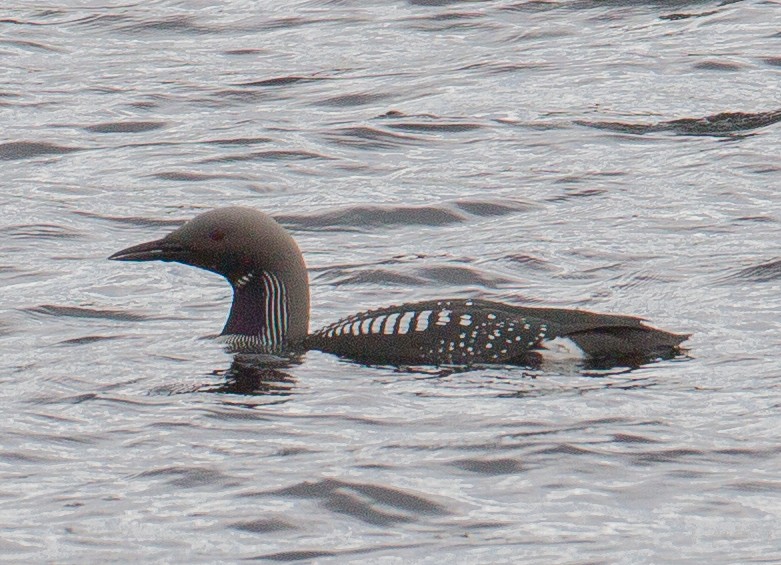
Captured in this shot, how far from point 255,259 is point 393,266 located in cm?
156

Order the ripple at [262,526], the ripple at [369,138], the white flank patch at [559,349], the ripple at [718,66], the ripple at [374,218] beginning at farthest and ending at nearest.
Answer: the ripple at [718,66] < the ripple at [369,138] < the ripple at [374,218] < the white flank patch at [559,349] < the ripple at [262,526]

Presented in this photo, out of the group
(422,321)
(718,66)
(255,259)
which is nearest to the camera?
(422,321)

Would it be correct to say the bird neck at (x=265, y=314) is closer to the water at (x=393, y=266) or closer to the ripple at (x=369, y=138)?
the water at (x=393, y=266)

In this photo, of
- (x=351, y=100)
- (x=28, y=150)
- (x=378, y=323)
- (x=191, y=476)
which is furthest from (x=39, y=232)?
(x=191, y=476)

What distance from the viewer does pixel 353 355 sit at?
7676mm

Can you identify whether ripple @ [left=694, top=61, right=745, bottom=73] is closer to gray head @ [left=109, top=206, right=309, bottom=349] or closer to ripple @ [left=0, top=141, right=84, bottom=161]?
ripple @ [left=0, top=141, right=84, bottom=161]

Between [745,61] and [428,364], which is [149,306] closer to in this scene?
[428,364]

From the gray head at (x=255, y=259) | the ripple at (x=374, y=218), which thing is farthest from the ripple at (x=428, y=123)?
the gray head at (x=255, y=259)

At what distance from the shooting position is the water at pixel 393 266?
19.9 ft

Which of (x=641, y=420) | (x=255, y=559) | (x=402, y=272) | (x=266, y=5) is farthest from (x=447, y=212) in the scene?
(x=266, y=5)

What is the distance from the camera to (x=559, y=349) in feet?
24.2

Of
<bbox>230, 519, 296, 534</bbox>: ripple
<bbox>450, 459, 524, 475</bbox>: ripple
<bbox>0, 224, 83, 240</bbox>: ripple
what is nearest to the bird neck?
<bbox>450, 459, 524, 475</bbox>: ripple

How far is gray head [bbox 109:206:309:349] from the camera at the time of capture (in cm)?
801

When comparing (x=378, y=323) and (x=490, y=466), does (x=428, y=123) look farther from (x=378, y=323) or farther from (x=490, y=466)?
(x=490, y=466)
